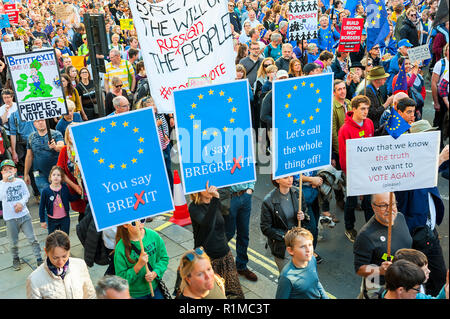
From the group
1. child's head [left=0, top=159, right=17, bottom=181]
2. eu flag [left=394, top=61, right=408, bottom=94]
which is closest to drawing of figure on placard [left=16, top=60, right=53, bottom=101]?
child's head [left=0, top=159, right=17, bottom=181]

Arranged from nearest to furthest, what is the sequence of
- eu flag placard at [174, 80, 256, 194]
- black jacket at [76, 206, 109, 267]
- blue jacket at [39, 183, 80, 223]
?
eu flag placard at [174, 80, 256, 194] < black jacket at [76, 206, 109, 267] < blue jacket at [39, 183, 80, 223]

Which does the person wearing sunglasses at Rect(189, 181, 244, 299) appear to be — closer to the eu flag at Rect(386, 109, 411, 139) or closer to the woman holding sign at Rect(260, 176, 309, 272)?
the woman holding sign at Rect(260, 176, 309, 272)

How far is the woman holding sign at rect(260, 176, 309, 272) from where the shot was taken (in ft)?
18.8

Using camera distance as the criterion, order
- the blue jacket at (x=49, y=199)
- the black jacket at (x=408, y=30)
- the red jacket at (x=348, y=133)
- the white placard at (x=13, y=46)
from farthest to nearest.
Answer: the black jacket at (x=408, y=30) → the white placard at (x=13, y=46) → the red jacket at (x=348, y=133) → the blue jacket at (x=49, y=199)

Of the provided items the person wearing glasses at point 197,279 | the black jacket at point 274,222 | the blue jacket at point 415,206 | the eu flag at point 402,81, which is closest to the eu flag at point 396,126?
the blue jacket at point 415,206

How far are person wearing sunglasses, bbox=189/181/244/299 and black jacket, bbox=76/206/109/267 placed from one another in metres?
1.00

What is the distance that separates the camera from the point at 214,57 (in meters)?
6.49

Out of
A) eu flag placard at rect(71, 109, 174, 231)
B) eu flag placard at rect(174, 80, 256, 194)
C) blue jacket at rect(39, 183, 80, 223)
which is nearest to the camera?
eu flag placard at rect(71, 109, 174, 231)

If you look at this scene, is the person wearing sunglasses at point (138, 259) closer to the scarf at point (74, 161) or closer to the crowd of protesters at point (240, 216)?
the crowd of protesters at point (240, 216)

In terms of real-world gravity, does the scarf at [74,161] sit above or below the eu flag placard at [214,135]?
below

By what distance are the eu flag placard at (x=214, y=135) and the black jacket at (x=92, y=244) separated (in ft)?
3.72

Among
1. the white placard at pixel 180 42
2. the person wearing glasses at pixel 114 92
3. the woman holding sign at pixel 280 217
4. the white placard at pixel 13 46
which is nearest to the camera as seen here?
the woman holding sign at pixel 280 217

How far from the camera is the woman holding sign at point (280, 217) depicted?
18.8 feet

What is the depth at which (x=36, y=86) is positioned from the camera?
8039mm
